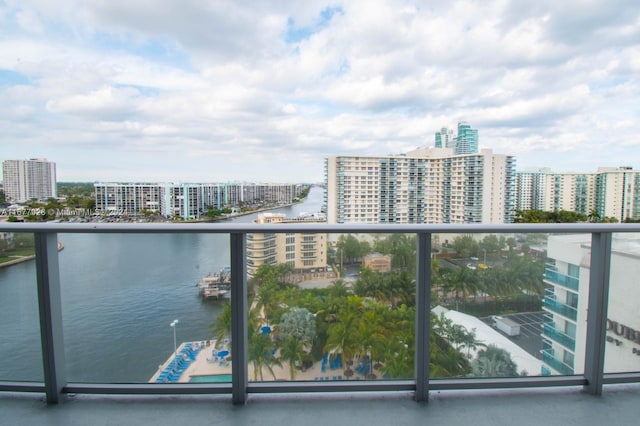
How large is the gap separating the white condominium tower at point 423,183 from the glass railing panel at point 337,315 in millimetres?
2760

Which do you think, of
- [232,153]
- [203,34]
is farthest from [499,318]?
[232,153]

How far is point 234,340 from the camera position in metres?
1.59

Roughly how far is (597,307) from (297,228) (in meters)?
1.68

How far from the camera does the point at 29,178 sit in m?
3.73

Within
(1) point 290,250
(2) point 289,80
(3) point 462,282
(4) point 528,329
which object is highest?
(2) point 289,80

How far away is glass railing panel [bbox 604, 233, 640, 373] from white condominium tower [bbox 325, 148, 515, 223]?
2.73 m

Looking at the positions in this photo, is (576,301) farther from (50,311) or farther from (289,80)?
(289,80)

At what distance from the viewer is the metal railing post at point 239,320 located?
158 cm

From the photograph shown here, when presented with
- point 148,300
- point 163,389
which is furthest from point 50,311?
point 163,389

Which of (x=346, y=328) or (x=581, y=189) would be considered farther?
(x=581, y=189)

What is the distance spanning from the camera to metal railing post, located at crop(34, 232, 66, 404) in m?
1.56

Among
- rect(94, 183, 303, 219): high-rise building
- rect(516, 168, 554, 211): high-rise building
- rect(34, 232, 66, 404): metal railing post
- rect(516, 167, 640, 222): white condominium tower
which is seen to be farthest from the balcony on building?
rect(516, 168, 554, 211): high-rise building

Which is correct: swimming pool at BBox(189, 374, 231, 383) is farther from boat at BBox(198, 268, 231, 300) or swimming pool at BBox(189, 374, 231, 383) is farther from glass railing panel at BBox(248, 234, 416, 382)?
boat at BBox(198, 268, 231, 300)

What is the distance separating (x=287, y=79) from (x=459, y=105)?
484cm
